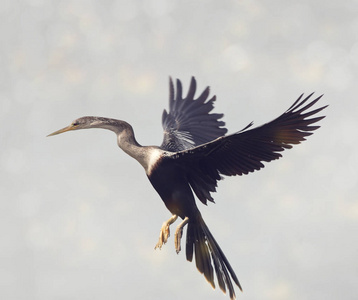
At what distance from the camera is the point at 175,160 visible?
1159 centimetres

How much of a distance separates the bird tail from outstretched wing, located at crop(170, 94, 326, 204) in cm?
46

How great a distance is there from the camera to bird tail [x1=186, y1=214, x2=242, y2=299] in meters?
11.8

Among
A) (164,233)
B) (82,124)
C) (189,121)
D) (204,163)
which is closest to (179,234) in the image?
(164,233)

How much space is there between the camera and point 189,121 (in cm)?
1512

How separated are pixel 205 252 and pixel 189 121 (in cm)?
388

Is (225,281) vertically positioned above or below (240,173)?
below

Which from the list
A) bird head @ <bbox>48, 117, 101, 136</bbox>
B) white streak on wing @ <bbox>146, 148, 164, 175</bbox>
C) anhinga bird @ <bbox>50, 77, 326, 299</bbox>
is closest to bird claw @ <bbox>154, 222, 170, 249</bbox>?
anhinga bird @ <bbox>50, 77, 326, 299</bbox>

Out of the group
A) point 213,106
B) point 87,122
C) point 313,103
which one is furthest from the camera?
point 213,106

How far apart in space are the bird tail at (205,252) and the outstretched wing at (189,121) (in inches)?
91.2

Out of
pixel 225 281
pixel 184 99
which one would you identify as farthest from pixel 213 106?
pixel 225 281

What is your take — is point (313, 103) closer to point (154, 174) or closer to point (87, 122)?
point (154, 174)

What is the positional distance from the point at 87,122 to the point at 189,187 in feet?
6.70

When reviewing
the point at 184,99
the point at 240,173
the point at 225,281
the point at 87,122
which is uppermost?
the point at 184,99

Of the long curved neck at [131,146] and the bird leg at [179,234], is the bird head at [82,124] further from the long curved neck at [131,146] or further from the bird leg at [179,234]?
the bird leg at [179,234]
